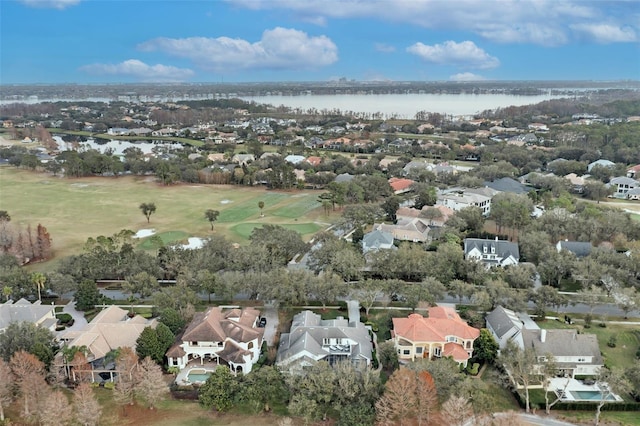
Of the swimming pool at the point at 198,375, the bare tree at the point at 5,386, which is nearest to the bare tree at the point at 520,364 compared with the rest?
the swimming pool at the point at 198,375

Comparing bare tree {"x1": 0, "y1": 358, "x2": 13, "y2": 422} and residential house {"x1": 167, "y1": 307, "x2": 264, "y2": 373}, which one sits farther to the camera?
residential house {"x1": 167, "y1": 307, "x2": 264, "y2": 373}

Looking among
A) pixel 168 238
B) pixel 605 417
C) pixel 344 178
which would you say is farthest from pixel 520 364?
pixel 344 178

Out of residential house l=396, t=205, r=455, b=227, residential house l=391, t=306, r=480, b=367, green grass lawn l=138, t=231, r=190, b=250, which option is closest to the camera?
residential house l=391, t=306, r=480, b=367

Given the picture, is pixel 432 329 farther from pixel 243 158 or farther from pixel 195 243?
pixel 243 158

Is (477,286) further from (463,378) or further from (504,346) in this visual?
(463,378)

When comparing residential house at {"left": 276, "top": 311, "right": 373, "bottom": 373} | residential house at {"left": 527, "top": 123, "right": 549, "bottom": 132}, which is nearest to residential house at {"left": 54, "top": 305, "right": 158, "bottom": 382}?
residential house at {"left": 276, "top": 311, "right": 373, "bottom": 373}

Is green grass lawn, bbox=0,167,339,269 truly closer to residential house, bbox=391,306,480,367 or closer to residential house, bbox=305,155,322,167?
residential house, bbox=305,155,322,167
